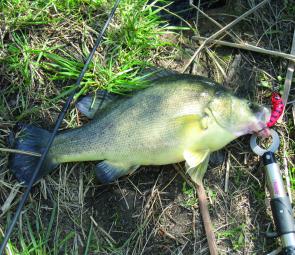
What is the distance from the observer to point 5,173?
4.08m

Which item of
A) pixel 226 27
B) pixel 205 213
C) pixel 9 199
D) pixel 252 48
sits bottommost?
pixel 9 199

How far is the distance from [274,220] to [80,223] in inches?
71.5

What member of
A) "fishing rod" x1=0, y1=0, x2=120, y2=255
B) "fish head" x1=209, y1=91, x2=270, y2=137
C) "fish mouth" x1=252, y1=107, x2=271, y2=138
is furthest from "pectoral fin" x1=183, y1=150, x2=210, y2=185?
"fishing rod" x1=0, y1=0, x2=120, y2=255

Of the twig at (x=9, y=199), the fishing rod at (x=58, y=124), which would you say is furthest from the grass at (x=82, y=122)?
the fishing rod at (x=58, y=124)

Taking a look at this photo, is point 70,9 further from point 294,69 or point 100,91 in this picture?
point 294,69

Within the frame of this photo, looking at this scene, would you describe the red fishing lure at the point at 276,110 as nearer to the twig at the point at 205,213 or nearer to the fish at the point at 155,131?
the fish at the point at 155,131

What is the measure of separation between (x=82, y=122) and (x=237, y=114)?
1512 mm

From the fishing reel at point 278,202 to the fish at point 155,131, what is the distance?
16 cm

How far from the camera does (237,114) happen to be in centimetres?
384

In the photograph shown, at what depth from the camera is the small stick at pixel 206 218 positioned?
3.97 metres

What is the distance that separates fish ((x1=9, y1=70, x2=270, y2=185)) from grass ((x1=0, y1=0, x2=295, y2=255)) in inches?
7.9

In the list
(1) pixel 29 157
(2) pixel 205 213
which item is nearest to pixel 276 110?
(2) pixel 205 213

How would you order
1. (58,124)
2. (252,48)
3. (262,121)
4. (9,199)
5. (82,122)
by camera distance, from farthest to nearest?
1. (252,48)
2. (82,122)
3. (9,199)
4. (262,121)
5. (58,124)

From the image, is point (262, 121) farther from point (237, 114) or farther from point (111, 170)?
point (111, 170)
